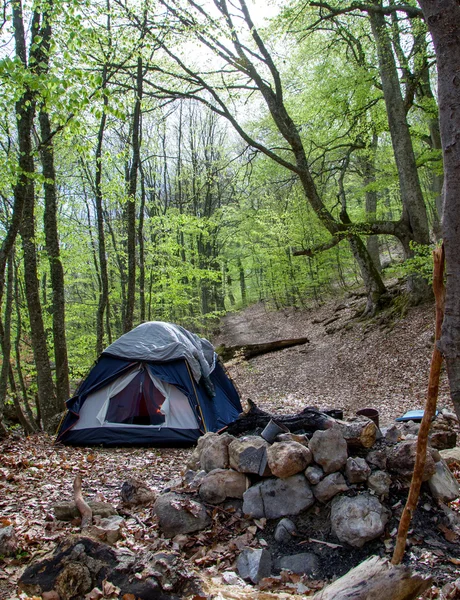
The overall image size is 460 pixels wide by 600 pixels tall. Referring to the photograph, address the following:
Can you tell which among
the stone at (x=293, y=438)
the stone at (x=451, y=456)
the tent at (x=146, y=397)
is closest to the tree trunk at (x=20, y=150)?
the tent at (x=146, y=397)

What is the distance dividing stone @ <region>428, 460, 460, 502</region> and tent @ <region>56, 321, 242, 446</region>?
3925 mm

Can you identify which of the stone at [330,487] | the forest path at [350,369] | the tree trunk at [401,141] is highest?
the tree trunk at [401,141]

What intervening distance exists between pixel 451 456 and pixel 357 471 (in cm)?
156

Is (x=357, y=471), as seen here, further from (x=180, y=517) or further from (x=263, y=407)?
(x=263, y=407)

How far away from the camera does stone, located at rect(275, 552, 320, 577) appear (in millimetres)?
2936

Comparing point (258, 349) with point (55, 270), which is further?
point (258, 349)

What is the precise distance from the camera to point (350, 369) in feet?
34.3

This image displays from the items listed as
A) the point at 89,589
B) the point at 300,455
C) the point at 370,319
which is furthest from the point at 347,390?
the point at 89,589

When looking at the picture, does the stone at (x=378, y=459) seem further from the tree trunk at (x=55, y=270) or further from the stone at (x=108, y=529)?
the tree trunk at (x=55, y=270)

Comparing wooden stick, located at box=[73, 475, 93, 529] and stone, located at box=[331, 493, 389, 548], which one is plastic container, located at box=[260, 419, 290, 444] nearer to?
stone, located at box=[331, 493, 389, 548]

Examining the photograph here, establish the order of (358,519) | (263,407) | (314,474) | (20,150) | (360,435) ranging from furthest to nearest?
(263,407)
(20,150)
(360,435)
(314,474)
(358,519)

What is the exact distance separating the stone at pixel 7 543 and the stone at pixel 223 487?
1541 mm

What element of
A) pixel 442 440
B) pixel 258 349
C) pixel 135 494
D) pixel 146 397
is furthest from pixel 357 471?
pixel 258 349

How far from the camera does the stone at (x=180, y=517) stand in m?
3.47
